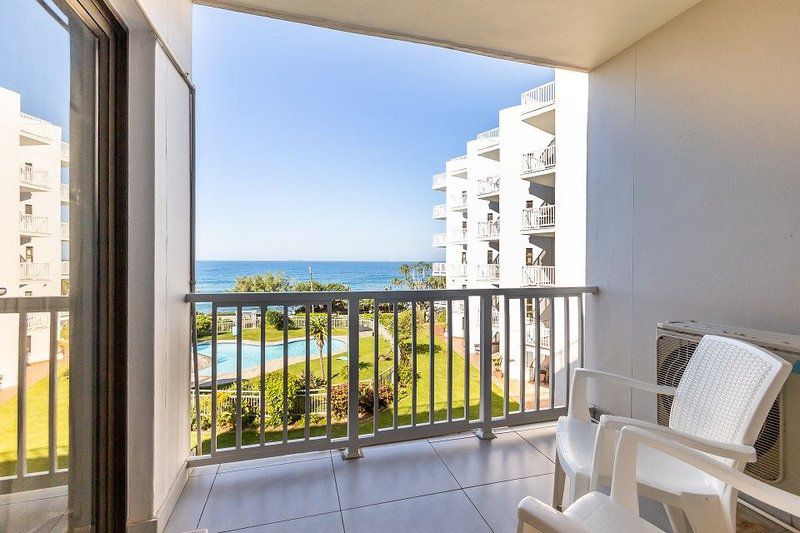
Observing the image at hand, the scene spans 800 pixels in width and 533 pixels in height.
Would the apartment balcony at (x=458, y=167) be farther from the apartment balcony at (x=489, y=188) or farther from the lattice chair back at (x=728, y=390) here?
the lattice chair back at (x=728, y=390)

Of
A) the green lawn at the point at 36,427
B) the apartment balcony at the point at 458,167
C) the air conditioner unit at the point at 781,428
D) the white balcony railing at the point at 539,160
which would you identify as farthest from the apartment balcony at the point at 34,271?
the apartment balcony at the point at 458,167

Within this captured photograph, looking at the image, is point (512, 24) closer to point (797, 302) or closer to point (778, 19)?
point (778, 19)

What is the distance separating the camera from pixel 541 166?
9688 millimetres

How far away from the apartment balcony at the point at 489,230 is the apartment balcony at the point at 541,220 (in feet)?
6.27

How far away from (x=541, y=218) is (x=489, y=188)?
3270 millimetres

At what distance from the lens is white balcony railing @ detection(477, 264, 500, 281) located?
40.2ft

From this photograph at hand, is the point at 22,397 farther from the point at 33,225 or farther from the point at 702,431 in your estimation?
the point at 702,431

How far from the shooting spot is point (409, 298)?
7.24 feet

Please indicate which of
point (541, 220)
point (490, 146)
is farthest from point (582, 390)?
point (490, 146)

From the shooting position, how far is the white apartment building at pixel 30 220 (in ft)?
2.62

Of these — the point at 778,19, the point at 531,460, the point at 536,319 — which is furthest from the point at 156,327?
the point at 778,19

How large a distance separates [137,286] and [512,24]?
2395mm

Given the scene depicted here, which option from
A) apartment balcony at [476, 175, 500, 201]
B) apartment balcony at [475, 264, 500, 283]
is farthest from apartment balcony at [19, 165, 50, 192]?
apartment balcony at [476, 175, 500, 201]

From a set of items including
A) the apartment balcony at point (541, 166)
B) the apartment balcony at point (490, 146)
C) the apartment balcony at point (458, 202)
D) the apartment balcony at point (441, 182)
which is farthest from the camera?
the apartment balcony at point (441, 182)
